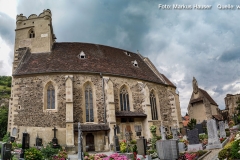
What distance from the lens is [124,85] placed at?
25344 millimetres

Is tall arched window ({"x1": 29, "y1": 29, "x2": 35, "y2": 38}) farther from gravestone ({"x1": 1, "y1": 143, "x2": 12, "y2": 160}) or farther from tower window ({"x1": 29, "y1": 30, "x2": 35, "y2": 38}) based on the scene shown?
gravestone ({"x1": 1, "y1": 143, "x2": 12, "y2": 160})

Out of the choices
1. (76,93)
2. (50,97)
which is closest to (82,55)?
(76,93)

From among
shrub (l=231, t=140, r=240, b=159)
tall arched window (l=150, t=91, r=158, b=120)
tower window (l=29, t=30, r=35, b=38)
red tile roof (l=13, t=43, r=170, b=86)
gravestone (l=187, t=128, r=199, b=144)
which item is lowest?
shrub (l=231, t=140, r=240, b=159)

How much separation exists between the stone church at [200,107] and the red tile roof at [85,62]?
43.9 feet

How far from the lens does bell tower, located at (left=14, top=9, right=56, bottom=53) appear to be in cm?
2634

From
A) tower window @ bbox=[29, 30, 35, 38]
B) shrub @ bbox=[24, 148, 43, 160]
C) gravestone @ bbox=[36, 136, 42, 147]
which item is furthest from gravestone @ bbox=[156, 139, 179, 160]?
tower window @ bbox=[29, 30, 35, 38]

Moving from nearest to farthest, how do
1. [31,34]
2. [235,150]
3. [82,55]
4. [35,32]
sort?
[235,150] → [82,55] → [35,32] → [31,34]

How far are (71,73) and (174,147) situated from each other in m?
14.5

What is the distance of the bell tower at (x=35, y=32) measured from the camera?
1037 inches

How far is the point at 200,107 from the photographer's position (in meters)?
39.2

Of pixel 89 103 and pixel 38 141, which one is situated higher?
pixel 89 103

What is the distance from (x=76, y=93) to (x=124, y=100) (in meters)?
5.85

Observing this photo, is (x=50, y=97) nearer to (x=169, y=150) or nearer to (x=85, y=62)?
(x=85, y=62)

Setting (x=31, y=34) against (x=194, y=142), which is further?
(x=31, y=34)
